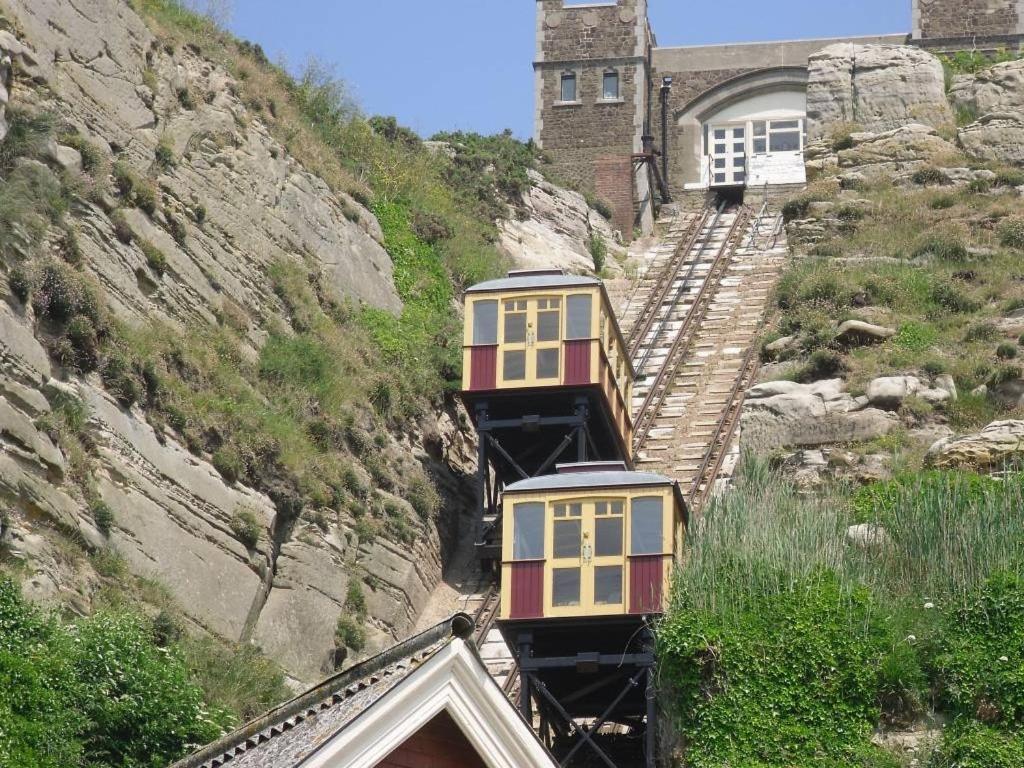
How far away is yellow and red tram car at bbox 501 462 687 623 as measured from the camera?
2806 centimetres

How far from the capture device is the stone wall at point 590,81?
61219 mm

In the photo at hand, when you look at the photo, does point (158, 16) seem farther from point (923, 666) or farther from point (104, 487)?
point (923, 666)

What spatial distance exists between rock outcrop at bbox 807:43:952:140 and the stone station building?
503cm

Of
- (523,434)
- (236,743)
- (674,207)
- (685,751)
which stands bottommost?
(236,743)

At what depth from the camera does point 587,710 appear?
29.6 meters

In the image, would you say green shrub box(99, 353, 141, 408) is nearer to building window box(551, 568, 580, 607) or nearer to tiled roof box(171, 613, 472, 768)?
building window box(551, 568, 580, 607)

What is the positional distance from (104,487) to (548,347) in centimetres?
941

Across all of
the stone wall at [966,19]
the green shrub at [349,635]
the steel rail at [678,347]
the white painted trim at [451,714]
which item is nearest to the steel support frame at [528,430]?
the steel rail at [678,347]

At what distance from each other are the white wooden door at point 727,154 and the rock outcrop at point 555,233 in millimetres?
7285

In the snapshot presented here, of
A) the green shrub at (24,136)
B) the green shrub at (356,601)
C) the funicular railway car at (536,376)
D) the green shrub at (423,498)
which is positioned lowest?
the green shrub at (356,601)

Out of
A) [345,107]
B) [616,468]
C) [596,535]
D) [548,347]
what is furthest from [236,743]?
[345,107]

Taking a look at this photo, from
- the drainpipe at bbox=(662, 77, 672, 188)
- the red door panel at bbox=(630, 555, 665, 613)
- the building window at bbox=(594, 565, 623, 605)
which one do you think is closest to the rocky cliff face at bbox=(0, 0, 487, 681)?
the building window at bbox=(594, 565, 623, 605)

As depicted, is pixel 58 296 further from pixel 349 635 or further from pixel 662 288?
A: pixel 662 288

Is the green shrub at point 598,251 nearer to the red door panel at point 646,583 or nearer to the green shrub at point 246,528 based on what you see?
the green shrub at point 246,528
